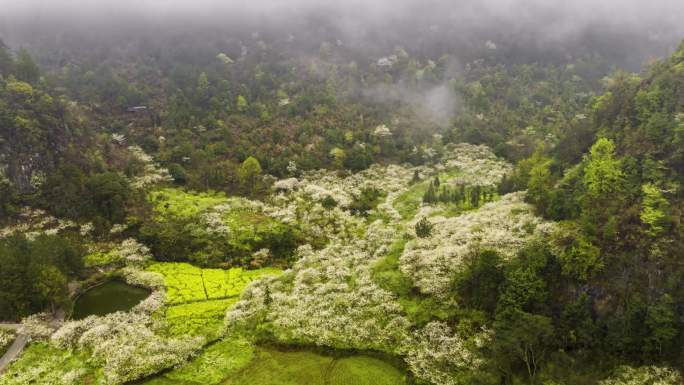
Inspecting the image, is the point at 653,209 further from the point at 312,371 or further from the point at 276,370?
the point at 276,370

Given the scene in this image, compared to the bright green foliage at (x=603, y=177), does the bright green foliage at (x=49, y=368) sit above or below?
below

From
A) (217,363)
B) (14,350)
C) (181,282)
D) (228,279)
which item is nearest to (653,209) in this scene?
(217,363)

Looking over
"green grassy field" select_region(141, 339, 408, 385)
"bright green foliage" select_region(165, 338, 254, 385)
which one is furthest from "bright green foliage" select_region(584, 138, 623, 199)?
"bright green foliage" select_region(165, 338, 254, 385)

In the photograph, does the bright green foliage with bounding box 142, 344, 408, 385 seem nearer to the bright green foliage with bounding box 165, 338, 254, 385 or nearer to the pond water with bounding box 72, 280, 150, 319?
the bright green foliage with bounding box 165, 338, 254, 385

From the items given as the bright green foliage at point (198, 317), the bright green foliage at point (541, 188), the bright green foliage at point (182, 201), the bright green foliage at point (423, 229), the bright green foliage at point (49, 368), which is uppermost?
the bright green foliage at point (541, 188)

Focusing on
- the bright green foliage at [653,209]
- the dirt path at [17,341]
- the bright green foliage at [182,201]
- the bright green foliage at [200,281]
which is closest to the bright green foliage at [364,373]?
the bright green foliage at [200,281]

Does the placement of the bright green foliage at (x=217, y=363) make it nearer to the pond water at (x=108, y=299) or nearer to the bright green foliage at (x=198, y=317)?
the bright green foliage at (x=198, y=317)

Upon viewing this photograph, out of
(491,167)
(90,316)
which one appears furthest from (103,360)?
(491,167)
